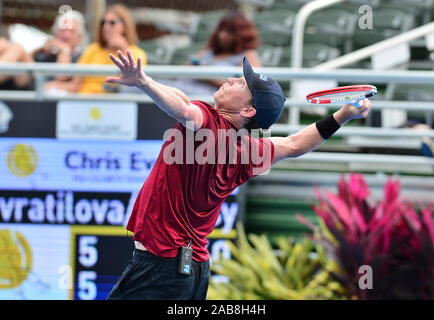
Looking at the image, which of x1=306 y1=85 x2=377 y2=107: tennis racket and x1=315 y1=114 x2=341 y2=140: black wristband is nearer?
x1=306 y1=85 x2=377 y2=107: tennis racket

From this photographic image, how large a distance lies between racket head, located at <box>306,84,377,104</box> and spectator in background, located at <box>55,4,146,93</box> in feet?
8.80

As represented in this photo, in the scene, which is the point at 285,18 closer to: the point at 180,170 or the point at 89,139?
the point at 89,139

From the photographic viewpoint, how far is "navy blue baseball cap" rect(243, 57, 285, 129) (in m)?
3.03

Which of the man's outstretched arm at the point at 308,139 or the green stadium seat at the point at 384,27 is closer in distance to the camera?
the man's outstretched arm at the point at 308,139

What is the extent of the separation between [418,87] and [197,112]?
213 inches

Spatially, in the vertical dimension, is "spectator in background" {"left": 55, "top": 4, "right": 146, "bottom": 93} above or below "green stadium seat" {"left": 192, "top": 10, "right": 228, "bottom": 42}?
below

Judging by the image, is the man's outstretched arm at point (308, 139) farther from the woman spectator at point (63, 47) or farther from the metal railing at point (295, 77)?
the woman spectator at point (63, 47)

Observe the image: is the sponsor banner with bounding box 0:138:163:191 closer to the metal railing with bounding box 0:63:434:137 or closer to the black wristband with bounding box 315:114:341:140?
the metal railing with bounding box 0:63:434:137

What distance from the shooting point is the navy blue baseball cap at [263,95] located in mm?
3029

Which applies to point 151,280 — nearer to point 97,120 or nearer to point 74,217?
point 74,217

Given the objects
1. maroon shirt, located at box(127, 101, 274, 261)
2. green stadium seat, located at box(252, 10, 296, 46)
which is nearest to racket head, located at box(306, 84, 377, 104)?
maroon shirt, located at box(127, 101, 274, 261)

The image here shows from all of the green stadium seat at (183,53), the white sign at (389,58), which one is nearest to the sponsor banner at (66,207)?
the white sign at (389,58)

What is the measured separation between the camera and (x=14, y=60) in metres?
6.18
